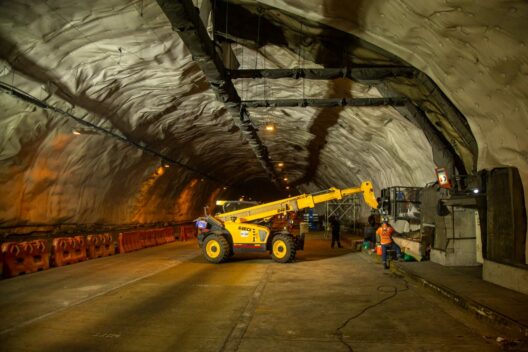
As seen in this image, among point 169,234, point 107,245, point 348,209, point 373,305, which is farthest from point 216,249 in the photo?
point 348,209

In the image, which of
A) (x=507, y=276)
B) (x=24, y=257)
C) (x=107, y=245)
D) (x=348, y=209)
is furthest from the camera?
(x=348, y=209)

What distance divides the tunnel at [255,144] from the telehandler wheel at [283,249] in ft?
0.18

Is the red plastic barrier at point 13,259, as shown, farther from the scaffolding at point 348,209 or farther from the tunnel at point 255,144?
the scaffolding at point 348,209

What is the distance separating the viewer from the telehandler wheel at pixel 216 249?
1397 cm

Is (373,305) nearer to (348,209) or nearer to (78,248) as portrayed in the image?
(78,248)

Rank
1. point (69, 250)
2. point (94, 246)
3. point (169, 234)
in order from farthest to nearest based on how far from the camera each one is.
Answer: point (169, 234), point (94, 246), point (69, 250)

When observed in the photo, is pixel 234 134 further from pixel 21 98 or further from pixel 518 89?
pixel 518 89

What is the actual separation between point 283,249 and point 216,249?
7.78ft

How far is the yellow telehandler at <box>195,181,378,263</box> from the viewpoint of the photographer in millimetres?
14062

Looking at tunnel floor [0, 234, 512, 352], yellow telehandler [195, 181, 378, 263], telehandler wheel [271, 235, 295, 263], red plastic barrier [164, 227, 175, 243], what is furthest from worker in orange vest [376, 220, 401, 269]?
red plastic barrier [164, 227, 175, 243]

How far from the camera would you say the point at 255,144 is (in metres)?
19.6

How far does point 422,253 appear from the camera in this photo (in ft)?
44.6

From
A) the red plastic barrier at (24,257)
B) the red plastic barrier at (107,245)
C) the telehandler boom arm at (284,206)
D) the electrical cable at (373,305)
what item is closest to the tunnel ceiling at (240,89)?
the red plastic barrier at (24,257)

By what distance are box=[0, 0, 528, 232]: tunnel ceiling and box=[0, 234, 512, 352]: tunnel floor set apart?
348 cm
